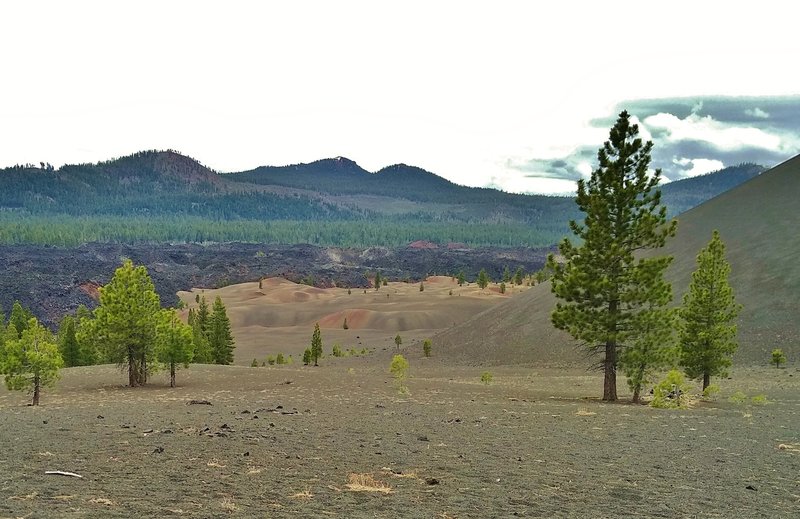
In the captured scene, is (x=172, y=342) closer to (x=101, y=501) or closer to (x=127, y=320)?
(x=127, y=320)

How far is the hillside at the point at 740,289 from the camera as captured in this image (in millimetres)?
65875

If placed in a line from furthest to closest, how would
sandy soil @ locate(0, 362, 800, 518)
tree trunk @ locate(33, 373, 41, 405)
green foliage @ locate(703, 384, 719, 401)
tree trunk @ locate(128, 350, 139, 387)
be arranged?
1. tree trunk @ locate(128, 350, 139, 387)
2. green foliage @ locate(703, 384, 719, 401)
3. tree trunk @ locate(33, 373, 41, 405)
4. sandy soil @ locate(0, 362, 800, 518)

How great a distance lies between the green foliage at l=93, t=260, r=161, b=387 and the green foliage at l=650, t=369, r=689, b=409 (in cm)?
3070

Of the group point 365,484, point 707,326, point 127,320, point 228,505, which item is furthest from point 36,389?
point 707,326

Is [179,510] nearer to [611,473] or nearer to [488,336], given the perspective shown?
[611,473]

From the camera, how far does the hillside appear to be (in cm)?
6588

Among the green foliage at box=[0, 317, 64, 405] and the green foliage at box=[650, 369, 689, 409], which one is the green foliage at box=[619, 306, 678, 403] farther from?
the green foliage at box=[0, 317, 64, 405]

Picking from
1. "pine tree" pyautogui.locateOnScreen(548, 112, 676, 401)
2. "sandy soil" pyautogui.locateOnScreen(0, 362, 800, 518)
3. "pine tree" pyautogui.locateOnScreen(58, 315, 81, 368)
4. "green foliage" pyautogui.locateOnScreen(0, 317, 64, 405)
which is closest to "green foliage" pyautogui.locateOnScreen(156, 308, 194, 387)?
"green foliage" pyautogui.locateOnScreen(0, 317, 64, 405)

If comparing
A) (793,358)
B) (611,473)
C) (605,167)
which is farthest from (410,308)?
(611,473)

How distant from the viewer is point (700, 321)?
37.7m

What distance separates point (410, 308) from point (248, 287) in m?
71.5

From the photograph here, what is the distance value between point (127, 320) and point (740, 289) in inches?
2458

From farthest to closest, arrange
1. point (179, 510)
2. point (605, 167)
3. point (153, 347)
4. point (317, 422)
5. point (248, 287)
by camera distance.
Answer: point (248, 287) < point (153, 347) < point (605, 167) < point (317, 422) < point (179, 510)

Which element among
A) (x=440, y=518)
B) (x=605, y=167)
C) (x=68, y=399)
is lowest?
(x=68, y=399)
